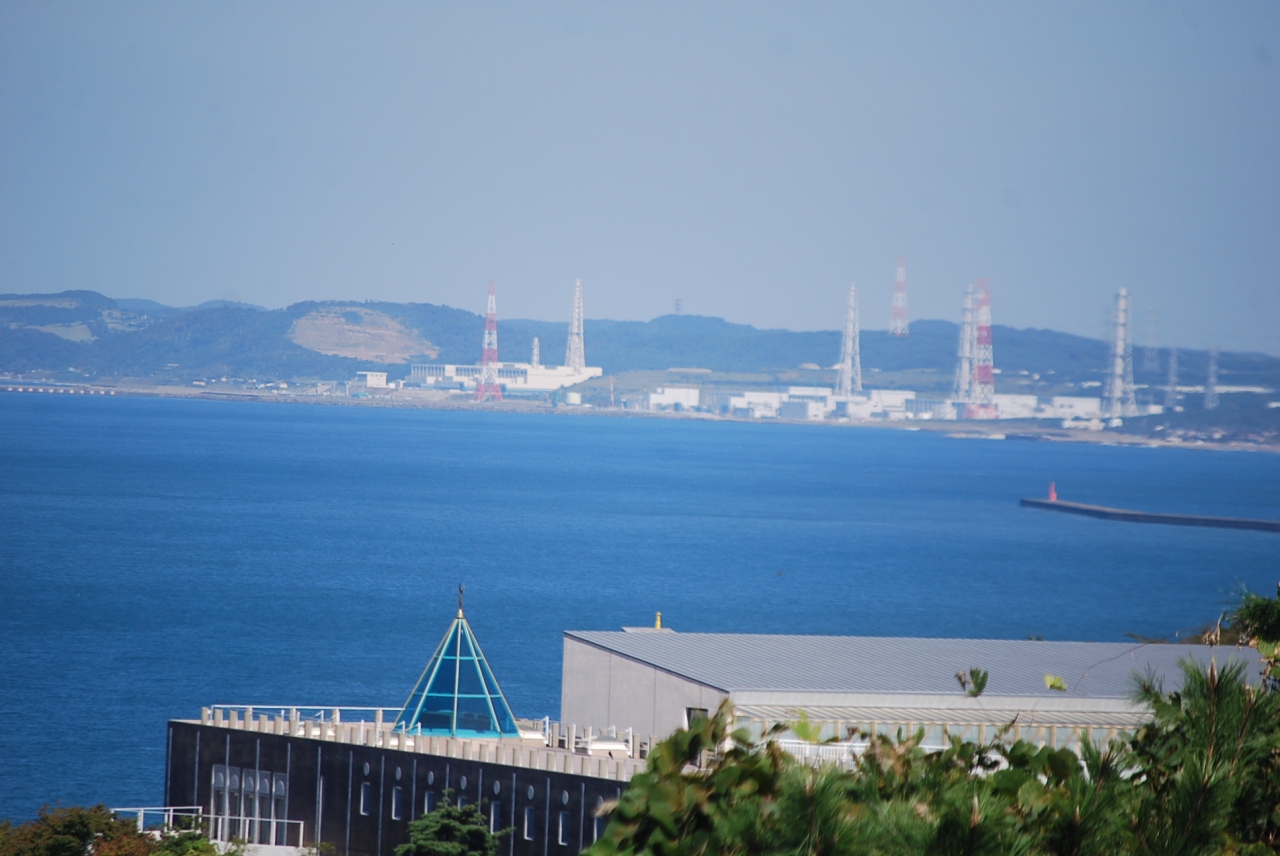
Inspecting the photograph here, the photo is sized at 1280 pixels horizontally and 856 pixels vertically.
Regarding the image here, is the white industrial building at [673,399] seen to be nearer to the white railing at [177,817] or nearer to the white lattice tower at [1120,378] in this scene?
the white lattice tower at [1120,378]

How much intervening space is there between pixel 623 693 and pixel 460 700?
5.30 feet

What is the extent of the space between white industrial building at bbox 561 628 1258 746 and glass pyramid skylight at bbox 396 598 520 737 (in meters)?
1.30

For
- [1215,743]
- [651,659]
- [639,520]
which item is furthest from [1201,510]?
[1215,743]

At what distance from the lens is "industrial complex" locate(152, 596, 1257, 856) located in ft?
41.0

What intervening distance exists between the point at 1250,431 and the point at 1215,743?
6732 inches

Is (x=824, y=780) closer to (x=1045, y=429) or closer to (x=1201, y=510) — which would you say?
(x=1201, y=510)

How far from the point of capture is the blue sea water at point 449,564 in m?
28.1

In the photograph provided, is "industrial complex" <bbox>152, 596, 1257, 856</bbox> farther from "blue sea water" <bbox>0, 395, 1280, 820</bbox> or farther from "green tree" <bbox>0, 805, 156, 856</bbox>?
"blue sea water" <bbox>0, 395, 1280, 820</bbox>

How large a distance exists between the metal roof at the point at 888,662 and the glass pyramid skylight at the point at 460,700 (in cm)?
144

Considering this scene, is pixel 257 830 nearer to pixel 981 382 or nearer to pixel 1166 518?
pixel 1166 518

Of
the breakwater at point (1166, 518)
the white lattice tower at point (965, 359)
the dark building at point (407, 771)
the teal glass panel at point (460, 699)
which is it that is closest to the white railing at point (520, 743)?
the dark building at point (407, 771)

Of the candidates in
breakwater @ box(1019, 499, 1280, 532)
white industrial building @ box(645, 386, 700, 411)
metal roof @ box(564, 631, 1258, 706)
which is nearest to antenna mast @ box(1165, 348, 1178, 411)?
white industrial building @ box(645, 386, 700, 411)

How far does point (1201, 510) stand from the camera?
8088cm

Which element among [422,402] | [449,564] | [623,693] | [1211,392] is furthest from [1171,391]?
[623,693]
